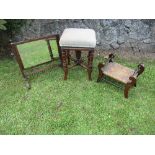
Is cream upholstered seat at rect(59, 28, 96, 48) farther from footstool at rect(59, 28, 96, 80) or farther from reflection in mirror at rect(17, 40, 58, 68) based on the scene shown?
reflection in mirror at rect(17, 40, 58, 68)

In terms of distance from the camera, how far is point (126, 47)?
16.0 feet

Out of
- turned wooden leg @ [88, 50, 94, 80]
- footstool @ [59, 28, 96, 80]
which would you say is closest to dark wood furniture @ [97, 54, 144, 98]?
turned wooden leg @ [88, 50, 94, 80]

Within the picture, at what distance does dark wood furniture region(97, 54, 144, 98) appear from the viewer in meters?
3.63

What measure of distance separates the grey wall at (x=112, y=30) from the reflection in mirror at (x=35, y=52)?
835 millimetres

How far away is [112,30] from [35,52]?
1.67 m

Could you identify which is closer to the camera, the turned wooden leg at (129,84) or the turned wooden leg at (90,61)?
the turned wooden leg at (129,84)

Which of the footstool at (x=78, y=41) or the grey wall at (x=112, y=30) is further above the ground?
the footstool at (x=78, y=41)

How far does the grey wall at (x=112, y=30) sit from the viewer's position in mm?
4609

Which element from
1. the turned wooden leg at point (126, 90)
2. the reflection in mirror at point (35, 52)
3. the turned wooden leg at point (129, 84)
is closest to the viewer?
the turned wooden leg at point (129, 84)

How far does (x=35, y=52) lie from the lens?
3.97 meters

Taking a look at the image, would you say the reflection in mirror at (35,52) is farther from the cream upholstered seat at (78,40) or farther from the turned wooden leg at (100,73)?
the turned wooden leg at (100,73)

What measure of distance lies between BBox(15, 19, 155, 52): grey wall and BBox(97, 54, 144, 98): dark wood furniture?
888 mm

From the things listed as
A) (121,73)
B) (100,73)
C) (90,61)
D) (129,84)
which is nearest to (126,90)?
(129,84)

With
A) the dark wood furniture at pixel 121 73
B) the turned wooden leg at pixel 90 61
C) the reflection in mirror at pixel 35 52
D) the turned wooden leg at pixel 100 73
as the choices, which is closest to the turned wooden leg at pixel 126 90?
the dark wood furniture at pixel 121 73
